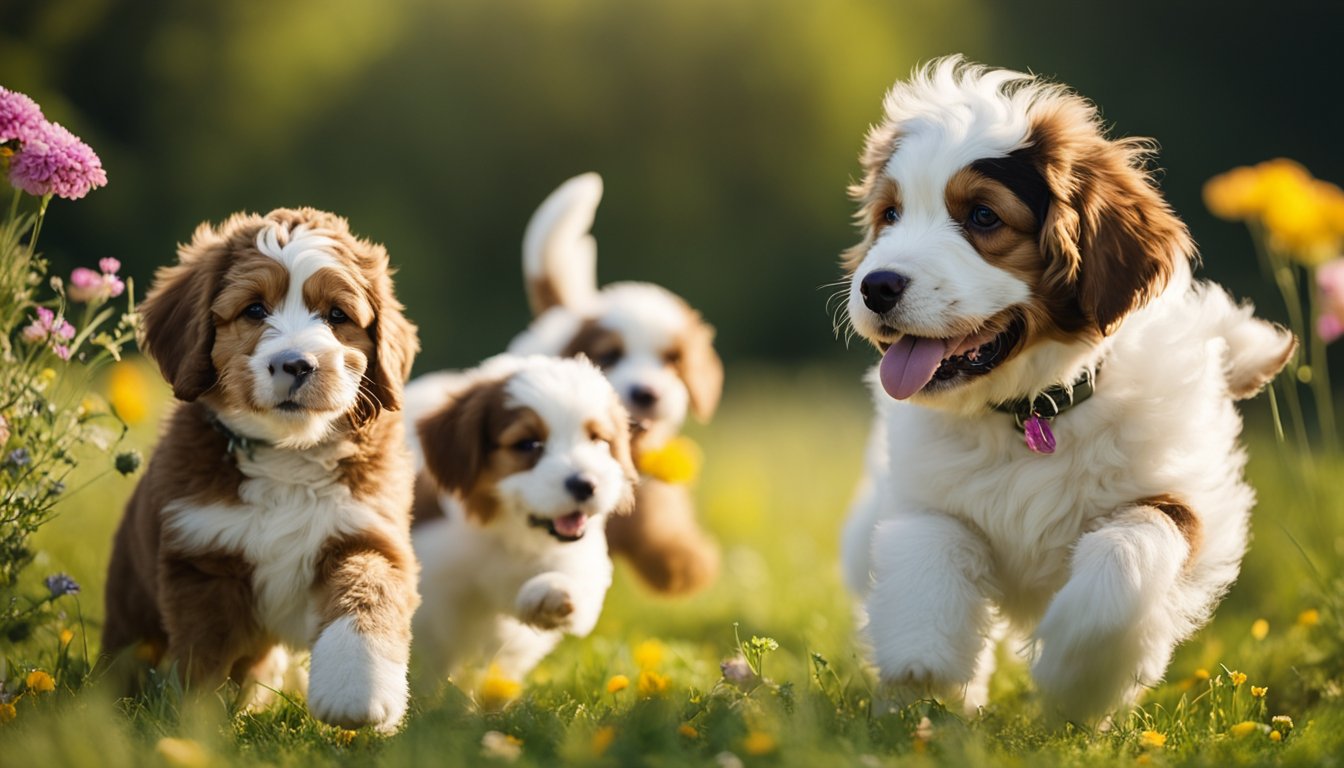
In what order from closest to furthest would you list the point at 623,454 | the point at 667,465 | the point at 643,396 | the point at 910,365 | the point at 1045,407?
the point at 910,365 < the point at 1045,407 < the point at 623,454 < the point at 667,465 < the point at 643,396

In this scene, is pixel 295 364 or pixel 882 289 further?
pixel 882 289

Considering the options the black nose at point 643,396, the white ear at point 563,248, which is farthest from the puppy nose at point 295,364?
the white ear at point 563,248

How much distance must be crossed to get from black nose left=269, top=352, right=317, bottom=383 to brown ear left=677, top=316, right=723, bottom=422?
303 cm

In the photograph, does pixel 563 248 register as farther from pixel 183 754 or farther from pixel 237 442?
pixel 183 754

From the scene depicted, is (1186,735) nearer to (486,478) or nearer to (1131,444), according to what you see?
(1131,444)

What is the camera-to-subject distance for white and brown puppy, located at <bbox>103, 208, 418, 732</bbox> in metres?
3.74

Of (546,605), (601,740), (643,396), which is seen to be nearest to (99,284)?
(546,605)

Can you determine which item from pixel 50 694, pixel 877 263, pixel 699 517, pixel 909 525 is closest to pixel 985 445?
pixel 909 525

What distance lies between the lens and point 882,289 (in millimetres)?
3852

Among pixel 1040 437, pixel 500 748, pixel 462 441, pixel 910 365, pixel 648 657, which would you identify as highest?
pixel 910 365

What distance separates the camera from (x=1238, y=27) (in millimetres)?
17500

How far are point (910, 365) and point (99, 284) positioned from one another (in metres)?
2.39

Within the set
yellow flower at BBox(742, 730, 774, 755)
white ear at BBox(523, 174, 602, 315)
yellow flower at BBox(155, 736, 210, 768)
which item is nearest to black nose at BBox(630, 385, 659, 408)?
white ear at BBox(523, 174, 602, 315)

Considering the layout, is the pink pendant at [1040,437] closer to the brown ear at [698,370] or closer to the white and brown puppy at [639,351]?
the white and brown puppy at [639,351]
